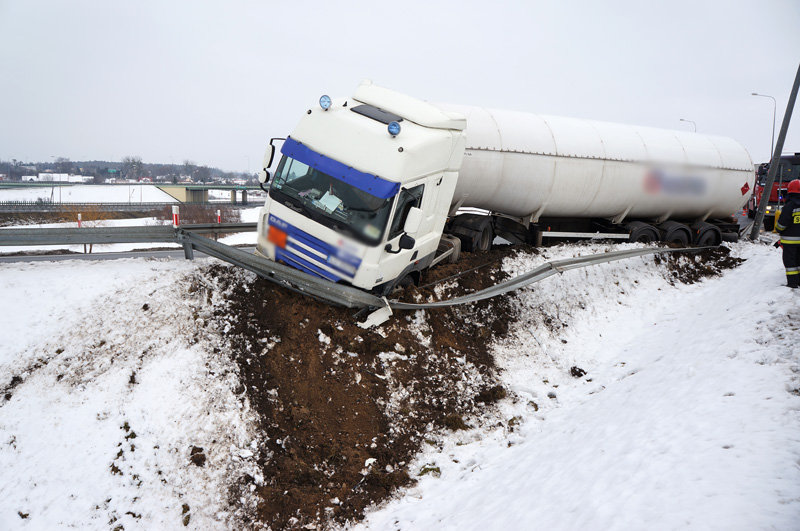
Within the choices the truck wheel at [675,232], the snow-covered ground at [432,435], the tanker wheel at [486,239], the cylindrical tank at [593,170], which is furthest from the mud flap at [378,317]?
the truck wheel at [675,232]

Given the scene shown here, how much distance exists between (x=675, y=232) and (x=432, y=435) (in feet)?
38.7

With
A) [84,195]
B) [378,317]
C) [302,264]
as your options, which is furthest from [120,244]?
[84,195]

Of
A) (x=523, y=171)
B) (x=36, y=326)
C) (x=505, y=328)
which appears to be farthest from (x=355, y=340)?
(x=523, y=171)

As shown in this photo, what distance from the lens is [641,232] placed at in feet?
44.2

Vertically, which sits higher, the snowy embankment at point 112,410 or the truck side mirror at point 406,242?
the truck side mirror at point 406,242

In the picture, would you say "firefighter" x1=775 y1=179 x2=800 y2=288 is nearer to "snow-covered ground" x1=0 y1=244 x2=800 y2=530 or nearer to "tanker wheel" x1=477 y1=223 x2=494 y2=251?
"snow-covered ground" x1=0 y1=244 x2=800 y2=530

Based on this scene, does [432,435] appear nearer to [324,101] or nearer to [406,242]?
[406,242]

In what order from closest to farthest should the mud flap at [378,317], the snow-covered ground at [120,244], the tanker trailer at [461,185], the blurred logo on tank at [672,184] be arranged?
the tanker trailer at [461,185], the mud flap at [378,317], the blurred logo on tank at [672,184], the snow-covered ground at [120,244]

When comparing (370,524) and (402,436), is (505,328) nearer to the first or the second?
(402,436)

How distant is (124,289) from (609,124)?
12843mm

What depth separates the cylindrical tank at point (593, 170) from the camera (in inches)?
426

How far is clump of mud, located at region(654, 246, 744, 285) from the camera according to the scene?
1241 centimetres

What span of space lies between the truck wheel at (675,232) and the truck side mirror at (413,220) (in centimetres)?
1046

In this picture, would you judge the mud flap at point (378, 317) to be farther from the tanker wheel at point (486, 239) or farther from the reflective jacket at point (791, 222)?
the reflective jacket at point (791, 222)
